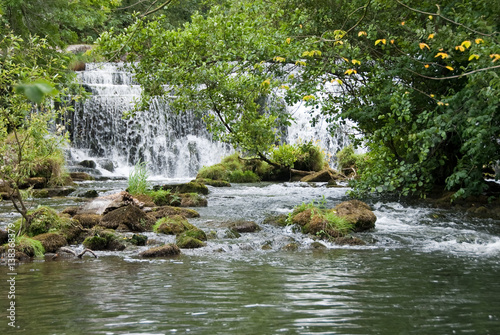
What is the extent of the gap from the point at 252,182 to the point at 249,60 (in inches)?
422

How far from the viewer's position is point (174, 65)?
38.7ft

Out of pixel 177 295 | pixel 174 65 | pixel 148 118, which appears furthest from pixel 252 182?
pixel 177 295

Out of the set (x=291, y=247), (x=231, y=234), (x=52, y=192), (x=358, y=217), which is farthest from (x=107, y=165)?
(x=291, y=247)

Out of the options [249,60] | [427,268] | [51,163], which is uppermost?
[249,60]

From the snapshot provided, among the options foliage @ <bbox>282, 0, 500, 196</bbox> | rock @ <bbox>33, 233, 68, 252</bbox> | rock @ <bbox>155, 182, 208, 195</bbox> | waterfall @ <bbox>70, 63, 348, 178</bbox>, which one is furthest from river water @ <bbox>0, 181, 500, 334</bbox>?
waterfall @ <bbox>70, 63, 348, 178</bbox>

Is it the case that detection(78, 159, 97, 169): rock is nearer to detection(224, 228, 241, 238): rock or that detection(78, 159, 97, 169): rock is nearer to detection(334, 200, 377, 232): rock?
detection(224, 228, 241, 238): rock

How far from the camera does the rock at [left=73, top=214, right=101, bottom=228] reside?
9.33 m

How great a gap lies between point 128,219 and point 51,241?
1.83 m

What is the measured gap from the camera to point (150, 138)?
981 inches

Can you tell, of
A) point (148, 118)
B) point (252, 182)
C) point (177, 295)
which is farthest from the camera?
point (148, 118)

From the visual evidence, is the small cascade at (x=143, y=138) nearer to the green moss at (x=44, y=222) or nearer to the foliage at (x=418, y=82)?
the foliage at (x=418, y=82)

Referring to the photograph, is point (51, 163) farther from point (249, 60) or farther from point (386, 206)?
point (386, 206)

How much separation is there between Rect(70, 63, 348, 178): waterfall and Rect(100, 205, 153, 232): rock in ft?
47.2

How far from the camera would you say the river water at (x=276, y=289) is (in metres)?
3.82
